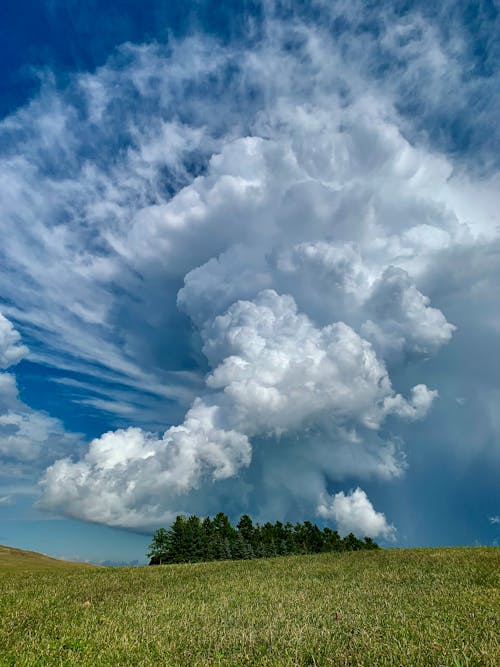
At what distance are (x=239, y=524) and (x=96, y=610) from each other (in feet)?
307

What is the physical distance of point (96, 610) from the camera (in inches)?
500

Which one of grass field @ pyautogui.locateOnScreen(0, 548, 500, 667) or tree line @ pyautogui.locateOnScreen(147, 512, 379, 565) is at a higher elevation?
tree line @ pyautogui.locateOnScreen(147, 512, 379, 565)

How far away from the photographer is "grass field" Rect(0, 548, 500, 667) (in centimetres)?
776

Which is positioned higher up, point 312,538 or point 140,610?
point 312,538

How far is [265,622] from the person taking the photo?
10.4m

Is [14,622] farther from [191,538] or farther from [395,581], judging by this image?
[191,538]

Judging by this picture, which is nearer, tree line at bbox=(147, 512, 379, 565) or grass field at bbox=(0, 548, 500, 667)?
grass field at bbox=(0, 548, 500, 667)

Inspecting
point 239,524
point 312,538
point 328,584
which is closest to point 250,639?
point 328,584

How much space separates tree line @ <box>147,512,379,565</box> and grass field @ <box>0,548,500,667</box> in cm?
7191

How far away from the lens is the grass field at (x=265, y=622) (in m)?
7.76

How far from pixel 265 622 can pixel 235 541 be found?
86345mm

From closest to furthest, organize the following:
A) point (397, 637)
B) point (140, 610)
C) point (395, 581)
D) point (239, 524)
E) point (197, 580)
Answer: point (397, 637)
point (140, 610)
point (395, 581)
point (197, 580)
point (239, 524)

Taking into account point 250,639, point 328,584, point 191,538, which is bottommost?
point 250,639

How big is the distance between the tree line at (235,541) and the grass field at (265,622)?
7191 cm
